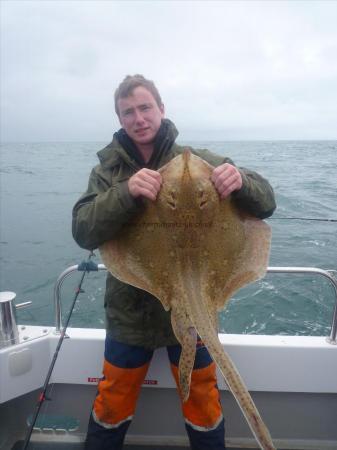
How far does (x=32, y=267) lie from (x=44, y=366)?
29.7ft

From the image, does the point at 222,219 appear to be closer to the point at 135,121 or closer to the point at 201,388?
the point at 135,121

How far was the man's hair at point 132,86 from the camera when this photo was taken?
2.66 m

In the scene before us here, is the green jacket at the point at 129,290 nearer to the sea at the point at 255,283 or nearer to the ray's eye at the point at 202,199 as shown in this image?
the ray's eye at the point at 202,199

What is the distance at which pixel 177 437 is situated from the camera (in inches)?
143

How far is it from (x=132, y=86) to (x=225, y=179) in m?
1.10

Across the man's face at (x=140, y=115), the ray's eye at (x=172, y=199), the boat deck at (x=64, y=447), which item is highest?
the man's face at (x=140, y=115)

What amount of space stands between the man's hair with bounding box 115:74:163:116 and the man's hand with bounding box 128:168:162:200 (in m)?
0.86

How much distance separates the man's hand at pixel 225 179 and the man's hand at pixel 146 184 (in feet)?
1.05

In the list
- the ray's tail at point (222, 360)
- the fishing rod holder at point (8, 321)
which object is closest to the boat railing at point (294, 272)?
the fishing rod holder at point (8, 321)

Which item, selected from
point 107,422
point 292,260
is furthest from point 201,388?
point 292,260

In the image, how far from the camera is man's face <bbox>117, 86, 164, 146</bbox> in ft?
8.69

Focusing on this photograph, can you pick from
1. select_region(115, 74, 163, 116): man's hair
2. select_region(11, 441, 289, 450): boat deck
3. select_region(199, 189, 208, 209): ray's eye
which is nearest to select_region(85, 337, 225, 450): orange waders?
select_region(11, 441, 289, 450): boat deck

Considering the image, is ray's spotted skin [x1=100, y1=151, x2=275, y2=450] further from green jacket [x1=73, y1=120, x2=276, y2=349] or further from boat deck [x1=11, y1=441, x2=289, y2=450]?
boat deck [x1=11, y1=441, x2=289, y2=450]

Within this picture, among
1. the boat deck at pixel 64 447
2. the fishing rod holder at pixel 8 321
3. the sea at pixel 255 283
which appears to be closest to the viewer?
the fishing rod holder at pixel 8 321
